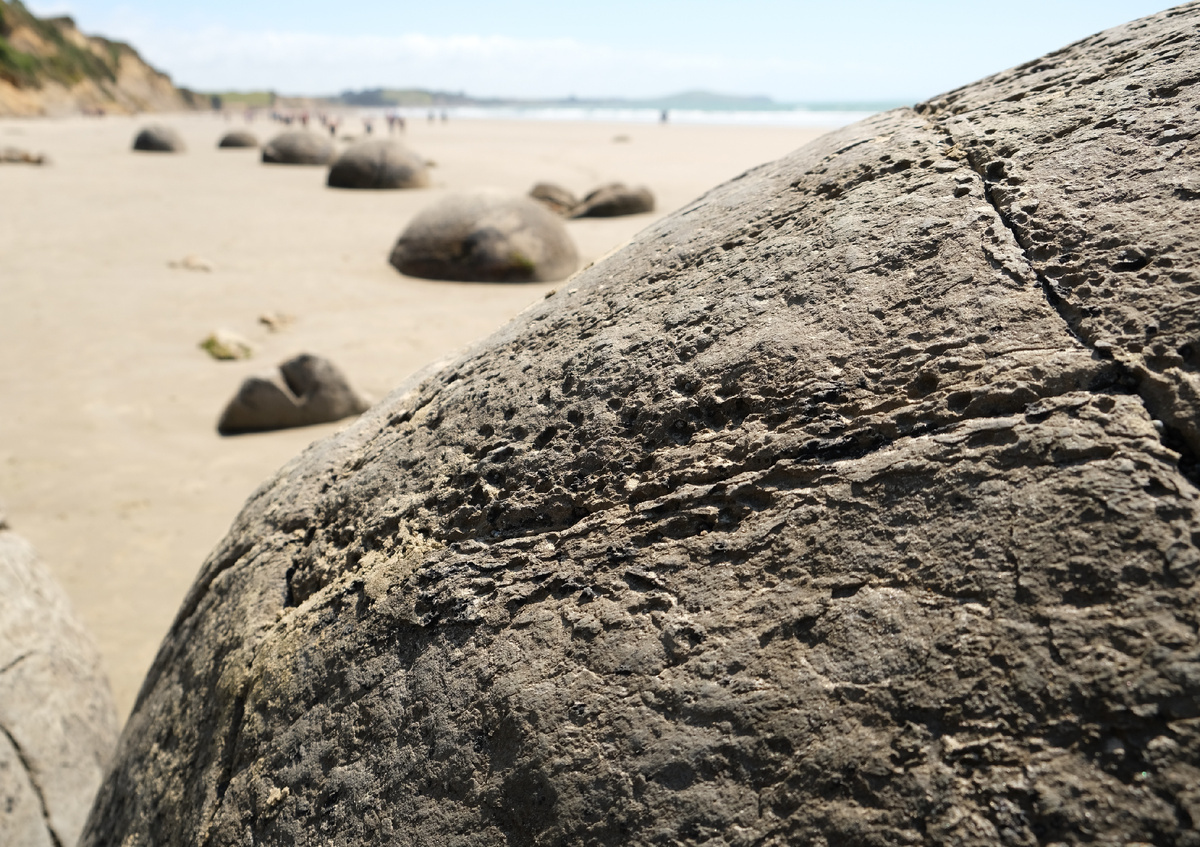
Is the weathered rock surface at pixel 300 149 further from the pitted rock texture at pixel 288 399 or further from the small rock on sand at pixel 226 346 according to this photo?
the pitted rock texture at pixel 288 399

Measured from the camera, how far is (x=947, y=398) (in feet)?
3.77

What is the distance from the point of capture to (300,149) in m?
18.3

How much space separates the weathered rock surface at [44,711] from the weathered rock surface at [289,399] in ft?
8.21

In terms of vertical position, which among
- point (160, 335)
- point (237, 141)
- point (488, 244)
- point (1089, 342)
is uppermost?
point (1089, 342)

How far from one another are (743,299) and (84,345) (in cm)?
655

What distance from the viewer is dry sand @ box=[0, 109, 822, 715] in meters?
4.11

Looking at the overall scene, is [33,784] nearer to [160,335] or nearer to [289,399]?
[289,399]

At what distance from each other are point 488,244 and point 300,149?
11.7 metres

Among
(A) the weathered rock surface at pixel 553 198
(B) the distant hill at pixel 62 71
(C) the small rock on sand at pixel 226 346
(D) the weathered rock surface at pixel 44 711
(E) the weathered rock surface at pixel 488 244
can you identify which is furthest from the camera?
(B) the distant hill at pixel 62 71

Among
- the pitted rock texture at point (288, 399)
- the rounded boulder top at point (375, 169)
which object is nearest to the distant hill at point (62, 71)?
the rounded boulder top at point (375, 169)

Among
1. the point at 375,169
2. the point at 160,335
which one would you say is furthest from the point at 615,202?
the point at 160,335

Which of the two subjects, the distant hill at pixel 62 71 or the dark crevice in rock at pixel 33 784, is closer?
the dark crevice in rock at pixel 33 784

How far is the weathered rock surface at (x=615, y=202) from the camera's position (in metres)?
12.4

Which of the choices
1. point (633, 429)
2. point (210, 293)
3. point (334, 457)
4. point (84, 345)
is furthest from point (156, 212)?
point (633, 429)
